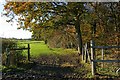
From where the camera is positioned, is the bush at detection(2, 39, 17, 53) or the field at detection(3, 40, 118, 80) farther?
the bush at detection(2, 39, 17, 53)

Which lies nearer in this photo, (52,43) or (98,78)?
(98,78)

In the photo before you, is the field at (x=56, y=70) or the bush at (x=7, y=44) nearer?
the field at (x=56, y=70)

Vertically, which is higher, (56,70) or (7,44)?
(7,44)

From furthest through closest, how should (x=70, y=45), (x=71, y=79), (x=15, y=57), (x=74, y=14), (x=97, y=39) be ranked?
(x=70, y=45) → (x=74, y=14) → (x=97, y=39) → (x=15, y=57) → (x=71, y=79)

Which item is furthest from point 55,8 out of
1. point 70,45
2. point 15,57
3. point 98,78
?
point 70,45

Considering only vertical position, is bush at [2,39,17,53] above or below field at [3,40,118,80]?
above

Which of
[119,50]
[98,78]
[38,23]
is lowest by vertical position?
[98,78]

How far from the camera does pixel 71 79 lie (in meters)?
10.3

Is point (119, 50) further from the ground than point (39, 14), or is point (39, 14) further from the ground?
point (39, 14)

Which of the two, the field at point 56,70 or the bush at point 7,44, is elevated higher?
the bush at point 7,44

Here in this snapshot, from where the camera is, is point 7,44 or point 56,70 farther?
point 7,44

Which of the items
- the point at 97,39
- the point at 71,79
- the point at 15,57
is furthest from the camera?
the point at 97,39

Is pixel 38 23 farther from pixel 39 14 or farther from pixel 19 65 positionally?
pixel 19 65

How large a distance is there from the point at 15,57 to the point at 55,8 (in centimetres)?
608
